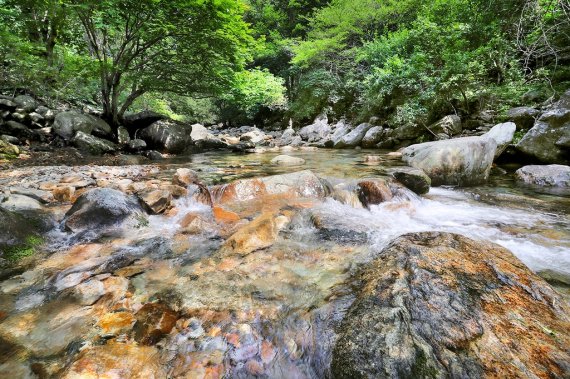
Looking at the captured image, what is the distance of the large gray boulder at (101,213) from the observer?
3.20 metres

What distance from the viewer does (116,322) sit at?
176 centimetres

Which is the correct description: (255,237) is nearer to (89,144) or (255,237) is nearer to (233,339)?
(233,339)

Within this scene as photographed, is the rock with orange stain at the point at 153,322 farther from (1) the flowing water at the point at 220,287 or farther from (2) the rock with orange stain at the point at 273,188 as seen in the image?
(2) the rock with orange stain at the point at 273,188

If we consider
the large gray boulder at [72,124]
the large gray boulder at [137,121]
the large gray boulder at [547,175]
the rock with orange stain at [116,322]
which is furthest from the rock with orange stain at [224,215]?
the large gray boulder at [137,121]

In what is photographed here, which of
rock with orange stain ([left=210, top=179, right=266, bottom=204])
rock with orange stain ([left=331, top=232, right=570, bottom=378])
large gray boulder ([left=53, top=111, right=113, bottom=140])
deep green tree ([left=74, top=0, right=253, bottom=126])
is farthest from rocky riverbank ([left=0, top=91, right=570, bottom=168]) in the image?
rock with orange stain ([left=331, top=232, right=570, bottom=378])

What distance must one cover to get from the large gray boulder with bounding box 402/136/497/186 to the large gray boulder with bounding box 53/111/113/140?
1028 centimetres

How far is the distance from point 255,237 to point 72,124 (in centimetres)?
941

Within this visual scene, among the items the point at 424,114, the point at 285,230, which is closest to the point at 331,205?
the point at 285,230

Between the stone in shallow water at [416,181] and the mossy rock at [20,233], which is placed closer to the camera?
the mossy rock at [20,233]

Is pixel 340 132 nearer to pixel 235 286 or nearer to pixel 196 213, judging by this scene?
pixel 196 213

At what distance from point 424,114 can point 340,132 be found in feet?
16.2

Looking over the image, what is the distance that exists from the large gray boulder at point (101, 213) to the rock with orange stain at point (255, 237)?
53.6 inches

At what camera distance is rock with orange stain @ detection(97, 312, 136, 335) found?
1.69m

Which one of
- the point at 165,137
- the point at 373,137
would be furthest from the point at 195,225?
the point at 373,137
